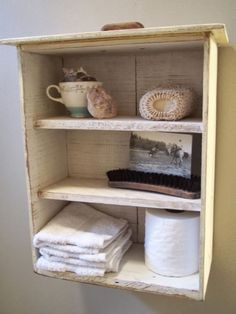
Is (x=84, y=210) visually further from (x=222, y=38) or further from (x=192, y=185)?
(x=222, y=38)

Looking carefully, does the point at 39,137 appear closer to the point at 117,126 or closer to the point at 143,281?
the point at 117,126

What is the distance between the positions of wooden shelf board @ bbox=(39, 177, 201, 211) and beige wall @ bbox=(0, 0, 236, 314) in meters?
0.22

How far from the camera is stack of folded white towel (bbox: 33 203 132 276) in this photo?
2.88 feet

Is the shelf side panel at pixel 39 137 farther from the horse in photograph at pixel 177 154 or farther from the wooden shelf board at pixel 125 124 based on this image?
the horse in photograph at pixel 177 154

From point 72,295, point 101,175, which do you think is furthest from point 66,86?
point 72,295

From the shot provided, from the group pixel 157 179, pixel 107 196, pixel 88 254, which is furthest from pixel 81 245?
pixel 157 179

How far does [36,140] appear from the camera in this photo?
0.93 meters

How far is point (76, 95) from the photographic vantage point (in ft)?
2.98

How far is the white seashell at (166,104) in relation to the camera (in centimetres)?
81

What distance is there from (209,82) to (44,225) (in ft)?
1.88

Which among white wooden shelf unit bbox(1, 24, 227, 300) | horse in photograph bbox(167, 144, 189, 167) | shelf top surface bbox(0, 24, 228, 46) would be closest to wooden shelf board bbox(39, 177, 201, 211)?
white wooden shelf unit bbox(1, 24, 227, 300)

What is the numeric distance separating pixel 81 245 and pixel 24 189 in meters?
0.39

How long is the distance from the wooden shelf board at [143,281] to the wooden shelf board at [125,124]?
37cm

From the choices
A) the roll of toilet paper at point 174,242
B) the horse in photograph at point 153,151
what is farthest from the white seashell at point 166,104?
the roll of toilet paper at point 174,242
